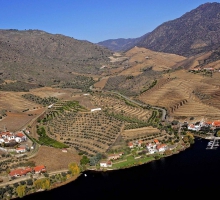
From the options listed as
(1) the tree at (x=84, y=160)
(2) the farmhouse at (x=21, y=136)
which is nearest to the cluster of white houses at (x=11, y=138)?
(2) the farmhouse at (x=21, y=136)

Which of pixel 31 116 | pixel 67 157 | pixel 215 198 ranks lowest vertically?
pixel 215 198

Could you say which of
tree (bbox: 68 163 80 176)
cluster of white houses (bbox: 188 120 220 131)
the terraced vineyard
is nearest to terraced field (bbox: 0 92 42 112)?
the terraced vineyard

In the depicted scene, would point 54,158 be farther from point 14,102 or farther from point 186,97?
point 186,97

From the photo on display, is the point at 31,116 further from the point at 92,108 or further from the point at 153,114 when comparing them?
the point at 153,114

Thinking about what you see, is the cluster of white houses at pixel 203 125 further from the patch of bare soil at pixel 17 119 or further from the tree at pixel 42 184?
the patch of bare soil at pixel 17 119

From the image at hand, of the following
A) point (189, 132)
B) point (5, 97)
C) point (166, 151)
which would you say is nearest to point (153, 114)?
point (189, 132)
